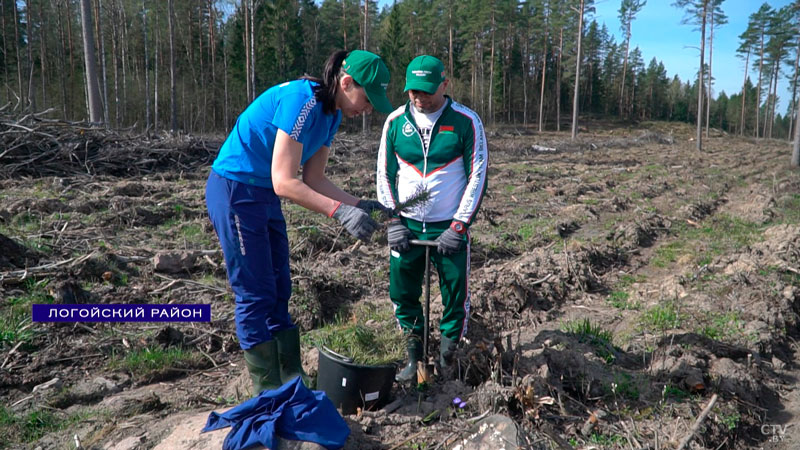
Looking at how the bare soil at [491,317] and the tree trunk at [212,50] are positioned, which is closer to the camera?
the bare soil at [491,317]

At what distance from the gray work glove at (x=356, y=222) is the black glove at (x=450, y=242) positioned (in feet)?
2.00

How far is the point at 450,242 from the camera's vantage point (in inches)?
119

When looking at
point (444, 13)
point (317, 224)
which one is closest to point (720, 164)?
point (317, 224)

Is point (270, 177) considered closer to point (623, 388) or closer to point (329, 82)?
point (329, 82)

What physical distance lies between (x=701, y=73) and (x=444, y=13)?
1898 centimetres

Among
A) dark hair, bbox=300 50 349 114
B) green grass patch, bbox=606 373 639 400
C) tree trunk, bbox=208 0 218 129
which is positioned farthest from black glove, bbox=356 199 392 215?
tree trunk, bbox=208 0 218 129

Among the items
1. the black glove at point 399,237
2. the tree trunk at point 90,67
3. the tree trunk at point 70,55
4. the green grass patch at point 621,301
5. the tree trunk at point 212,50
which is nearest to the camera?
the black glove at point 399,237

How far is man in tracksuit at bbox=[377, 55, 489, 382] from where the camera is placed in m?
3.13

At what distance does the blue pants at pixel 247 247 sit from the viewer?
2635mm

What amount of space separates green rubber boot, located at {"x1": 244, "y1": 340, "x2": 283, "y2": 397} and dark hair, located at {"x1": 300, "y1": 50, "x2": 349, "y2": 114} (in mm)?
1301

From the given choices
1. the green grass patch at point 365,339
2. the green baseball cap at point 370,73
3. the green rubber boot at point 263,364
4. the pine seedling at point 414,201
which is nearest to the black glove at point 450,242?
the pine seedling at point 414,201

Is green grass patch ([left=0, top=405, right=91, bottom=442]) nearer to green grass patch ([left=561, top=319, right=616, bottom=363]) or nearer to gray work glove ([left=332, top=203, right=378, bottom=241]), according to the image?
gray work glove ([left=332, top=203, right=378, bottom=241])

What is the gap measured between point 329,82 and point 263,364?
60.4 inches

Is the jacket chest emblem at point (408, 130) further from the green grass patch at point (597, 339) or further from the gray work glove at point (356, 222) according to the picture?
the green grass patch at point (597, 339)
